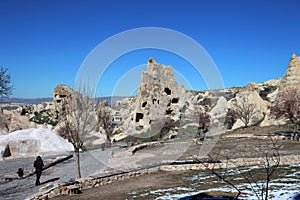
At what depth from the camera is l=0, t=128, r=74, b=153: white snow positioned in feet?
82.9

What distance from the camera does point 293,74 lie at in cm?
3794

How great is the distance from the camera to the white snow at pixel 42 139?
82.9 feet

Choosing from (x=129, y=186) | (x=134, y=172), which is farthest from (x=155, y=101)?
(x=129, y=186)

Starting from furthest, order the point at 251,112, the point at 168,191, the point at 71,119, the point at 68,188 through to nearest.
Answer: the point at 251,112
the point at 71,119
the point at 68,188
the point at 168,191

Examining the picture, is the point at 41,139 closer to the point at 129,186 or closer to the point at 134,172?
Result: the point at 134,172

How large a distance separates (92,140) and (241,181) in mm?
27744

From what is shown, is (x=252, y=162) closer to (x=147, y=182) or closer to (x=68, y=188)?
(x=147, y=182)

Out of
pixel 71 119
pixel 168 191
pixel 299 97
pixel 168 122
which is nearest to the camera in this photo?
pixel 168 191

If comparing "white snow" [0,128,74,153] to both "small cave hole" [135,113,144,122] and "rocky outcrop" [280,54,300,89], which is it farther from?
"rocky outcrop" [280,54,300,89]

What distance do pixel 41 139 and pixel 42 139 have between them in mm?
103

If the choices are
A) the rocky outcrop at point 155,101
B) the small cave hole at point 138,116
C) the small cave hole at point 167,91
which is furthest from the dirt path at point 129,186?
the small cave hole at point 167,91

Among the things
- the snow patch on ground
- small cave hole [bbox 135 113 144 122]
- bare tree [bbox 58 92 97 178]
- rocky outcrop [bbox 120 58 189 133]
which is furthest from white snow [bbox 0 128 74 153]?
small cave hole [bbox 135 113 144 122]

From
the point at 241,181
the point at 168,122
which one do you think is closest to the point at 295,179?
the point at 241,181

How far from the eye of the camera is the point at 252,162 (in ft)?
48.0
